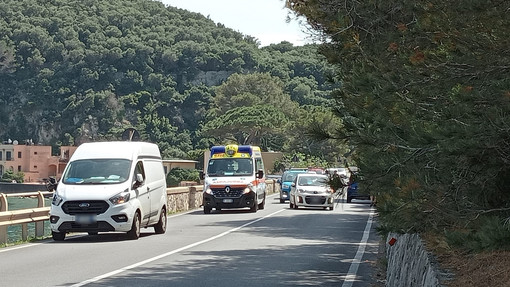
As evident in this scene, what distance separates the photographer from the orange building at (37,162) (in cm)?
12544

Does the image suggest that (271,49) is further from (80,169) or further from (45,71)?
(80,169)

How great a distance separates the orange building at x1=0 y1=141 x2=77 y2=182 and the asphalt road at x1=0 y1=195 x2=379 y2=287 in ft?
338

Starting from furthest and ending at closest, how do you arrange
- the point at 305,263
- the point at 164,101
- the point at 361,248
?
1. the point at 164,101
2. the point at 361,248
3. the point at 305,263

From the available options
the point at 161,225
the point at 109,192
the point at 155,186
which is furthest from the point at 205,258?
the point at 161,225

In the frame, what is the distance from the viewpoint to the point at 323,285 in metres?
12.4

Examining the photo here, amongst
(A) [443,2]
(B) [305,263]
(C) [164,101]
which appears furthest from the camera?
(C) [164,101]

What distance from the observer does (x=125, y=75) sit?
162000 mm

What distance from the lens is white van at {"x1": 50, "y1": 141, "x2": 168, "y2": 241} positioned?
19375mm

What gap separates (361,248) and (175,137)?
12632 centimetres

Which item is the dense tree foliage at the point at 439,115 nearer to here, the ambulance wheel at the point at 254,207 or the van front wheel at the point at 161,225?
the van front wheel at the point at 161,225

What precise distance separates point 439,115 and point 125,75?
156899 mm

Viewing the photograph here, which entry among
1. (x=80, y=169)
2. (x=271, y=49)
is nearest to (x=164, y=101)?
(x=271, y=49)

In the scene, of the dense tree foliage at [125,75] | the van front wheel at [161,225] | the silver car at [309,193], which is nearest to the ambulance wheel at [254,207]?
the silver car at [309,193]

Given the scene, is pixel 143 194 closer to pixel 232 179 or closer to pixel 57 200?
pixel 57 200
